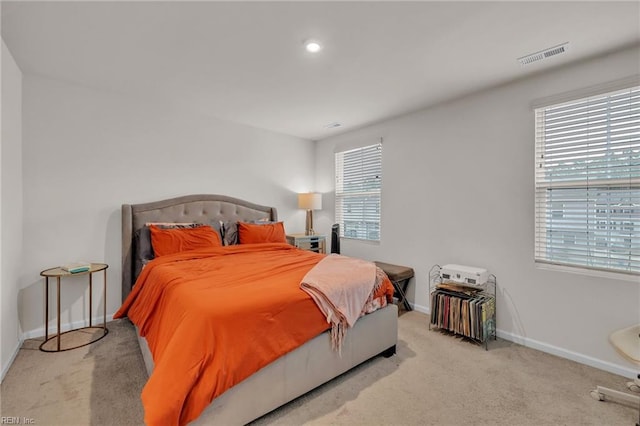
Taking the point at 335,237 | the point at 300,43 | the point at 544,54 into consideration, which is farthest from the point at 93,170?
the point at 544,54

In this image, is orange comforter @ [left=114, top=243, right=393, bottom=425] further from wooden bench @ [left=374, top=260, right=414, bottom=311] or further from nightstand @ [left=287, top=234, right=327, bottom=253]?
nightstand @ [left=287, top=234, right=327, bottom=253]

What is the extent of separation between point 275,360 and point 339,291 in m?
0.62

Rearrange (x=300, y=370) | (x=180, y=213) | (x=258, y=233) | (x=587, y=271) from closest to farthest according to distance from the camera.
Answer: (x=300, y=370), (x=587, y=271), (x=180, y=213), (x=258, y=233)

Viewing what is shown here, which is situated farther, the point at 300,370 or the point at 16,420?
the point at 300,370

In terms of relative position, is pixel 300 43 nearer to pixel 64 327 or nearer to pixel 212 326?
pixel 212 326

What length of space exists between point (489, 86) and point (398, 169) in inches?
53.2

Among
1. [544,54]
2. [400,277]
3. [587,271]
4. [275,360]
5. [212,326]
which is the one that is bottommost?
[275,360]

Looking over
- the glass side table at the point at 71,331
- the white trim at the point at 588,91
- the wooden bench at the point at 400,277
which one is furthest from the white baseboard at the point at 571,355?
the glass side table at the point at 71,331

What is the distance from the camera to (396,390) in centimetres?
201

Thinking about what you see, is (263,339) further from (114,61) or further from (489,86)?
(489,86)

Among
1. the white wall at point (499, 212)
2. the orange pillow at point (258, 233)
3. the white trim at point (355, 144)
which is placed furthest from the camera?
the white trim at point (355, 144)

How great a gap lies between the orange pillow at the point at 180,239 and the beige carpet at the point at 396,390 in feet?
3.12

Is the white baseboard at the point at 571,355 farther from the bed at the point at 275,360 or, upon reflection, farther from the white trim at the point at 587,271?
the bed at the point at 275,360

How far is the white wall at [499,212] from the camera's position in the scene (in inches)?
91.7
